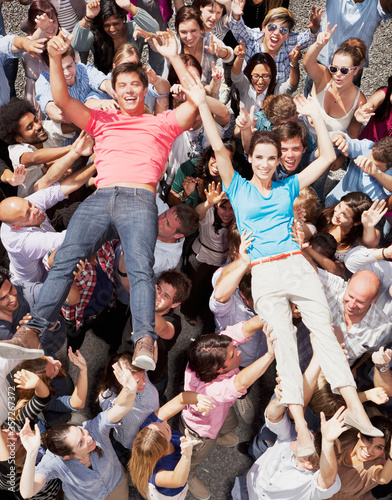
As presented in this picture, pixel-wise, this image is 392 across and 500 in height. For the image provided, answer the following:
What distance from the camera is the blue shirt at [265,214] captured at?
4480 millimetres

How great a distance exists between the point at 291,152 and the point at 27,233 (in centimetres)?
230

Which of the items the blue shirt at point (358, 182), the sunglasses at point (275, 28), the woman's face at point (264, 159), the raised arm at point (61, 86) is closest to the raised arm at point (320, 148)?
the woman's face at point (264, 159)

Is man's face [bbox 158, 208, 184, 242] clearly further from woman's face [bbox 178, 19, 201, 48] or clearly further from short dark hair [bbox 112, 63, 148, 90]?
woman's face [bbox 178, 19, 201, 48]

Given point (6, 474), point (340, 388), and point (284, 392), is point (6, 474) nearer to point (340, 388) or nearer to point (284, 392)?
point (284, 392)

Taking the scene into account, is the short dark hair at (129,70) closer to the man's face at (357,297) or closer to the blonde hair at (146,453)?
the man's face at (357,297)

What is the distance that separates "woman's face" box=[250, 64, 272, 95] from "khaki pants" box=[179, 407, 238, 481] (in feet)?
10.2

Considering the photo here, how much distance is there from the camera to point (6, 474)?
14.0ft

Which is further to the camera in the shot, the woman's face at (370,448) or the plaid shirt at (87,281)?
the plaid shirt at (87,281)

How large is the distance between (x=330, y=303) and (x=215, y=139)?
162cm

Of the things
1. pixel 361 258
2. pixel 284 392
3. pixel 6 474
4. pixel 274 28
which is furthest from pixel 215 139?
pixel 6 474

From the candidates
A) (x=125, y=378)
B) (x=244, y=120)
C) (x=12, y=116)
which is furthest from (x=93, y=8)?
(x=125, y=378)

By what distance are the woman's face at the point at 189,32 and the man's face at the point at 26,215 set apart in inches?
96.8

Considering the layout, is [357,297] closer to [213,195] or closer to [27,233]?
[213,195]

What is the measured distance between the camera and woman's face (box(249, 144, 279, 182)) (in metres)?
4.46
